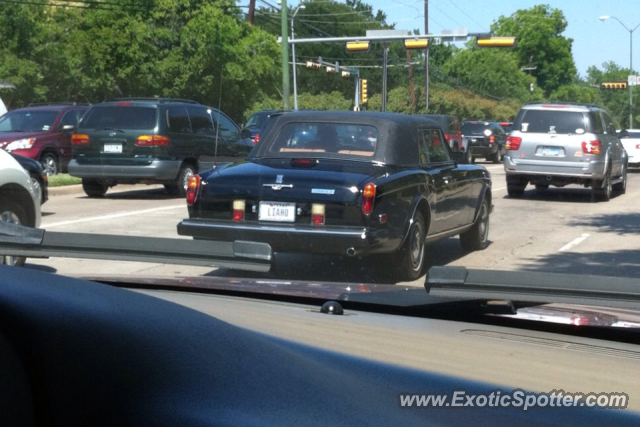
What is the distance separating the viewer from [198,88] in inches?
1044

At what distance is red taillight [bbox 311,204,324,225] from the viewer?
7941 millimetres

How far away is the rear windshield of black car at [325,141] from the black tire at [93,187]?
8.82 meters

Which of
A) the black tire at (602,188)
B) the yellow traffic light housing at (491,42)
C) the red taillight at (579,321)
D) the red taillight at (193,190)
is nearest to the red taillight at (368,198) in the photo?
the red taillight at (193,190)

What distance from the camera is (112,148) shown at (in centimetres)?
1684

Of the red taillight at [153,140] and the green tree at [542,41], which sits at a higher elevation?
the green tree at [542,41]

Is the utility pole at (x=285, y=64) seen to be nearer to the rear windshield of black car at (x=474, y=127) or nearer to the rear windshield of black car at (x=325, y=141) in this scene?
the rear windshield of black car at (x=474, y=127)

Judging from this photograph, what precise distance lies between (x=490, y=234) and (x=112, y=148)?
7.47 m

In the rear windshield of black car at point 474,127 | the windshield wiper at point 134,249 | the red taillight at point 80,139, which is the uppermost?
the windshield wiper at point 134,249

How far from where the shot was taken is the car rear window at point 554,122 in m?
18.4

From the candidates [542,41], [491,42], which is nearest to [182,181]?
[491,42]

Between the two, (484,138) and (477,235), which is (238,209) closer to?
(477,235)

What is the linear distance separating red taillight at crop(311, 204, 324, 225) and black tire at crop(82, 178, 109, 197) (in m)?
9.98

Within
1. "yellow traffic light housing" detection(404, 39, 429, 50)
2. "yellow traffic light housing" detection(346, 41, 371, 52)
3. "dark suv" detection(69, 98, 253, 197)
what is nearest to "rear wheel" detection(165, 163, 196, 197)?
"dark suv" detection(69, 98, 253, 197)

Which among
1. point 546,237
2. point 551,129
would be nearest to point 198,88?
point 551,129
